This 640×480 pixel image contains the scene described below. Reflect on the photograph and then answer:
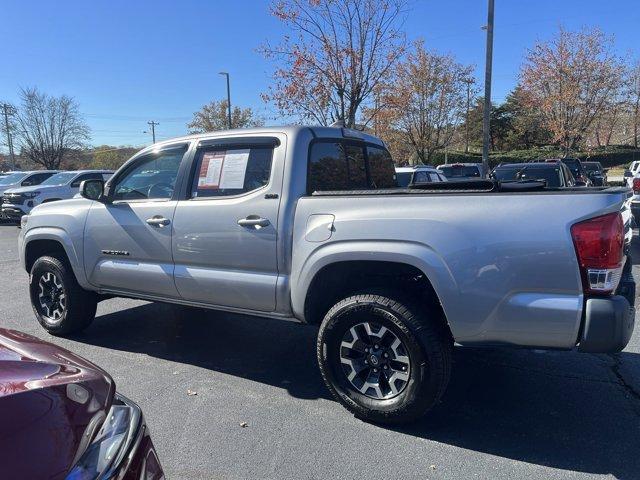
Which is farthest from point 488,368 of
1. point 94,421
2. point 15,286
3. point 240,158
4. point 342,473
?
point 15,286

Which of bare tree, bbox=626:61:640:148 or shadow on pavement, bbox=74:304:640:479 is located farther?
bare tree, bbox=626:61:640:148

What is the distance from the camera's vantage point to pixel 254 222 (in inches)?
153

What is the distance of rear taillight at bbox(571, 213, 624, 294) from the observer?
9.27ft

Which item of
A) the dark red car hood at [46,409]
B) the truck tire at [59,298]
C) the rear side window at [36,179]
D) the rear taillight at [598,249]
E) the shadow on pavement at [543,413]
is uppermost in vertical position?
the rear side window at [36,179]

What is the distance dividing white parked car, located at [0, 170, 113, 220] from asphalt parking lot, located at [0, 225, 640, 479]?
12.7m

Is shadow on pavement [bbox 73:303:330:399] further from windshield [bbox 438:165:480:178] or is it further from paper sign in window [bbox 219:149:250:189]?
windshield [bbox 438:165:480:178]

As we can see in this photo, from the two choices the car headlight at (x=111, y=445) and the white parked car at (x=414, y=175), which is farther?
the white parked car at (x=414, y=175)

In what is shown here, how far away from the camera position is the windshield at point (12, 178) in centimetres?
1992

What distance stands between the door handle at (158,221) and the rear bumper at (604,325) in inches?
124

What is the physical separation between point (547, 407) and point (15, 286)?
25.3ft

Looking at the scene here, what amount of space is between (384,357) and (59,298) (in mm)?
3641

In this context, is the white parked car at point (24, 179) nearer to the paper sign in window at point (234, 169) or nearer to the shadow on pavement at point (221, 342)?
the shadow on pavement at point (221, 342)

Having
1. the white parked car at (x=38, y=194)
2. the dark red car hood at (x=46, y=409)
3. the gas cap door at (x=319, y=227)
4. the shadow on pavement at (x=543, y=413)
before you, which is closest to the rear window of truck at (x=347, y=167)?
the gas cap door at (x=319, y=227)

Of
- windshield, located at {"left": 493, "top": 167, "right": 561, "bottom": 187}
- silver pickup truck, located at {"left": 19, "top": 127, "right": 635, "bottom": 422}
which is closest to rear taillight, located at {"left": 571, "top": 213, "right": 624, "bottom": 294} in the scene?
silver pickup truck, located at {"left": 19, "top": 127, "right": 635, "bottom": 422}
